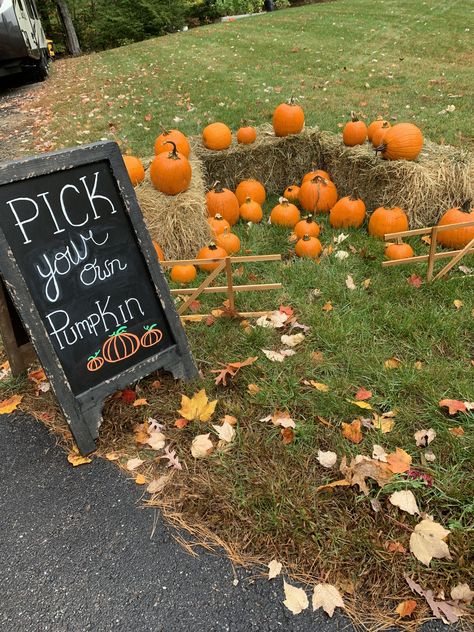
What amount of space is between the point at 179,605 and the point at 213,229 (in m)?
2.93

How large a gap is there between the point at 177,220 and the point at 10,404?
1.89m

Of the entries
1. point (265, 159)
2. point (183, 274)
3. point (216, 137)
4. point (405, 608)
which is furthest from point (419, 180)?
point (405, 608)

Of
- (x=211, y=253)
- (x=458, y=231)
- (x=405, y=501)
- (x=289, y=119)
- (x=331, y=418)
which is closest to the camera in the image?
(x=405, y=501)

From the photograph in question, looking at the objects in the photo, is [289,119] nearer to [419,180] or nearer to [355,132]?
[355,132]

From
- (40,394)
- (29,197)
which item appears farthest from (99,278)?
(40,394)

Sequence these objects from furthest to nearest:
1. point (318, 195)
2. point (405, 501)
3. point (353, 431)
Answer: point (318, 195), point (353, 431), point (405, 501)

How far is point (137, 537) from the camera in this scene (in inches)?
81.4

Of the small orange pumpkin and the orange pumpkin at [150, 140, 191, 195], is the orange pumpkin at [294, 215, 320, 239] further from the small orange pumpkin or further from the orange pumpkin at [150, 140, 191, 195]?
the orange pumpkin at [150, 140, 191, 195]

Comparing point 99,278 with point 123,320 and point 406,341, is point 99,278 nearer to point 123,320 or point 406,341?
point 123,320

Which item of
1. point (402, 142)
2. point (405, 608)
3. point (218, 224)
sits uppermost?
point (402, 142)

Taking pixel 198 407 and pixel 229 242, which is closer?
pixel 198 407

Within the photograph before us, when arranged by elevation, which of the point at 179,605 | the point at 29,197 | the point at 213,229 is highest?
the point at 29,197

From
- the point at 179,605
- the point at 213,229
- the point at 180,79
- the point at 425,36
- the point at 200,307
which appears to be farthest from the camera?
the point at 425,36

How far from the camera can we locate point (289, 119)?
477 centimetres
